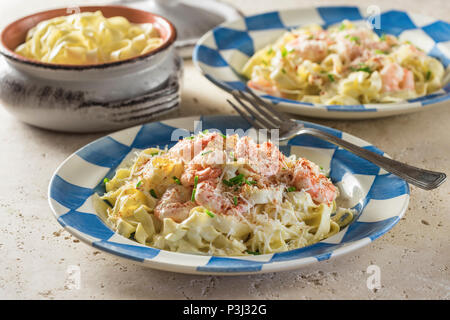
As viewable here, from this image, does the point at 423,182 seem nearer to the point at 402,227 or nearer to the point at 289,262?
the point at 402,227

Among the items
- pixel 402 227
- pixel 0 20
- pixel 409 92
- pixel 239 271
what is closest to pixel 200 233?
pixel 239 271

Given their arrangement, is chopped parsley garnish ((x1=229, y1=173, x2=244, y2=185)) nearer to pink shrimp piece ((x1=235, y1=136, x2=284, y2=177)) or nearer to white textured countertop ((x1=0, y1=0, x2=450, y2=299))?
pink shrimp piece ((x1=235, y1=136, x2=284, y2=177))

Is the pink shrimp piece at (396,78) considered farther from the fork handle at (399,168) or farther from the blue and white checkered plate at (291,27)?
the fork handle at (399,168)

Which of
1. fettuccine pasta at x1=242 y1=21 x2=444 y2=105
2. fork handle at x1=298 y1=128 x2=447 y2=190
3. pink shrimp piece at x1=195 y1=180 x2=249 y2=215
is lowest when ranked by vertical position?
fettuccine pasta at x1=242 y1=21 x2=444 y2=105

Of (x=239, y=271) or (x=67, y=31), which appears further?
(x=67, y=31)

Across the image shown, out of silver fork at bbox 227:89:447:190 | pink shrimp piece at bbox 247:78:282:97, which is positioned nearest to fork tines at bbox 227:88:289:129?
silver fork at bbox 227:89:447:190

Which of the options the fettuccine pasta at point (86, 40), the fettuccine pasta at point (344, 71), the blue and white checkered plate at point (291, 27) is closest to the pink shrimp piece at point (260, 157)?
the blue and white checkered plate at point (291, 27)

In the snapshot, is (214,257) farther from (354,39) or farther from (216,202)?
(354,39)
